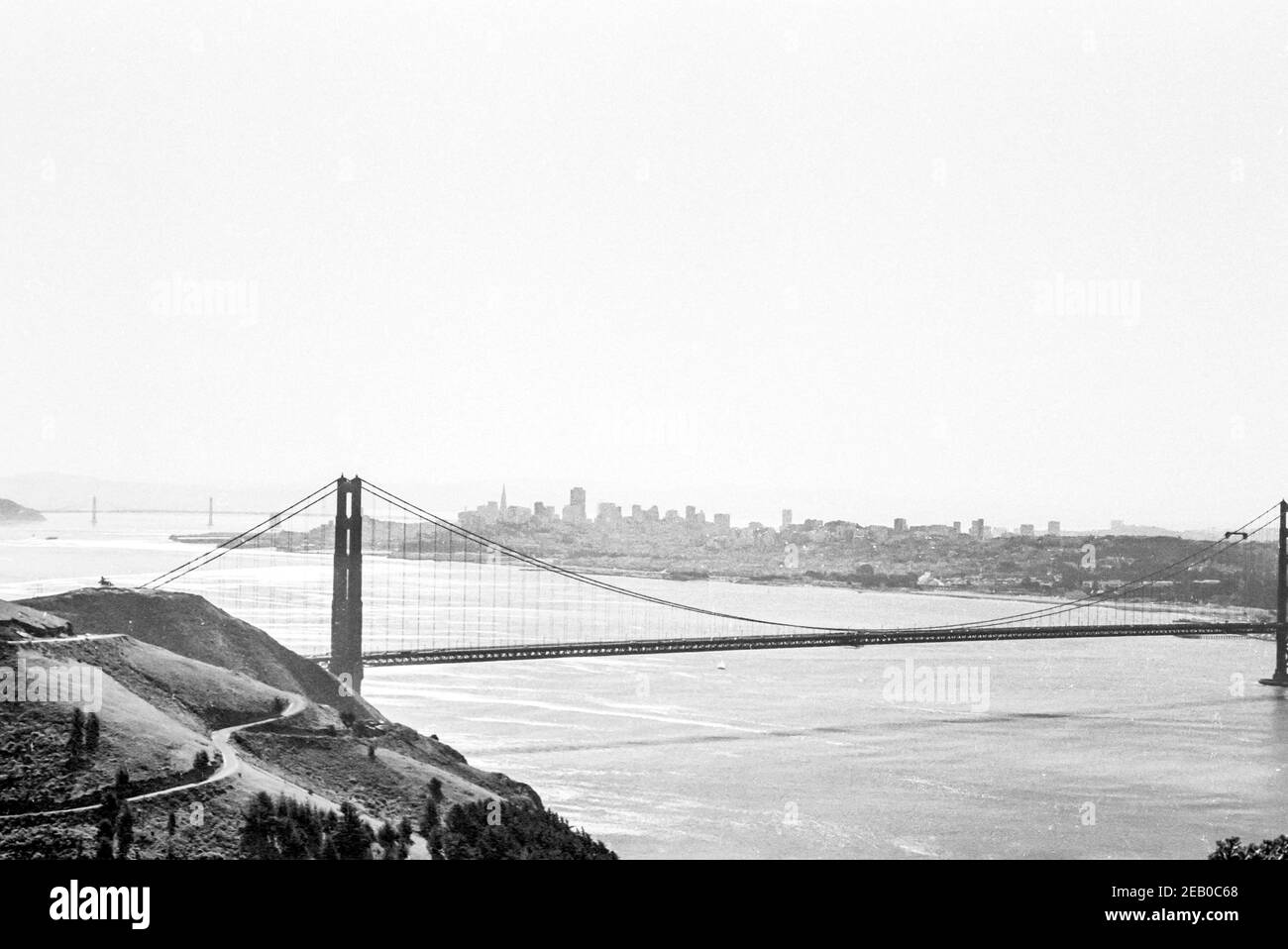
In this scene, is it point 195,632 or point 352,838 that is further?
point 195,632

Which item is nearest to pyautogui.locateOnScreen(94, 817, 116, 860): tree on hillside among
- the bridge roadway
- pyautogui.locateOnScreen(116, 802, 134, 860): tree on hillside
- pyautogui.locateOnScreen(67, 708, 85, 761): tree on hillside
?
pyautogui.locateOnScreen(116, 802, 134, 860): tree on hillside

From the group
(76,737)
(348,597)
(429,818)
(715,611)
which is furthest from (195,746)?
(715,611)

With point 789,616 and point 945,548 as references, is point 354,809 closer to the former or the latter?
point 789,616

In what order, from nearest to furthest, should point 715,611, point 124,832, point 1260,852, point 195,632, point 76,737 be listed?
point 124,832, point 1260,852, point 76,737, point 195,632, point 715,611

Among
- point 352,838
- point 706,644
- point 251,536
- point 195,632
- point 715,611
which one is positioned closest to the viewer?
point 352,838

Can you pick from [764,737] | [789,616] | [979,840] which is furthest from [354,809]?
[789,616]

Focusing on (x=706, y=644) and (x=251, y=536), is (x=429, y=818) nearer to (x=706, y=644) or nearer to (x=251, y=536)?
(x=706, y=644)
